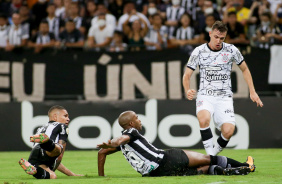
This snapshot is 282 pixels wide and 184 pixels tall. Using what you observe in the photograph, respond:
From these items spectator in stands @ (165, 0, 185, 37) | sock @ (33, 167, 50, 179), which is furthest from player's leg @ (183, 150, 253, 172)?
spectator in stands @ (165, 0, 185, 37)

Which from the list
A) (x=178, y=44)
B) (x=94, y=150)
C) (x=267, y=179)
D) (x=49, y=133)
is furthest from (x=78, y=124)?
(x=267, y=179)

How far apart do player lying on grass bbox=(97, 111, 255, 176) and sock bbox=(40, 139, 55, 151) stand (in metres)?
0.72

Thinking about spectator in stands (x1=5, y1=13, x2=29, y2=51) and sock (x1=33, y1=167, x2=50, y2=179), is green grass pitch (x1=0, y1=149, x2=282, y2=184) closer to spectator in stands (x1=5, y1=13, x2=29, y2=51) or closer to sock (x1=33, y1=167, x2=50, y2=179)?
sock (x1=33, y1=167, x2=50, y2=179)

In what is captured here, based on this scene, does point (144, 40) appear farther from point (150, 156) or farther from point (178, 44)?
point (150, 156)

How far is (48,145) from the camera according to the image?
28.1 feet

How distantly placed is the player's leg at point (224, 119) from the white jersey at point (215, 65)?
15cm

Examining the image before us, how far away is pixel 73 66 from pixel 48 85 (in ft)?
2.60

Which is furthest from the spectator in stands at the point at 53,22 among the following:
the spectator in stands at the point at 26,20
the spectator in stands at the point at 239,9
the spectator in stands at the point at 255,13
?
the spectator in stands at the point at 255,13

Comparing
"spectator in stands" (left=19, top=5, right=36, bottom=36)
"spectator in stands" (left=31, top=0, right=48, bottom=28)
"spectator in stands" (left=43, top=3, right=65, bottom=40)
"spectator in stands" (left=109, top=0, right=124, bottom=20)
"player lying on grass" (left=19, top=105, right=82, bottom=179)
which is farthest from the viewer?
"spectator in stands" (left=31, top=0, right=48, bottom=28)

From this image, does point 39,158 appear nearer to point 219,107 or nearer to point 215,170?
point 215,170

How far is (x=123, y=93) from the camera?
51.3ft

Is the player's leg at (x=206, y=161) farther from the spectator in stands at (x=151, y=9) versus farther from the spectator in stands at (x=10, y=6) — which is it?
the spectator in stands at (x=10, y=6)

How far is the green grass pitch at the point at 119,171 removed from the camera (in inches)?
326

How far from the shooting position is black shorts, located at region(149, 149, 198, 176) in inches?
349
